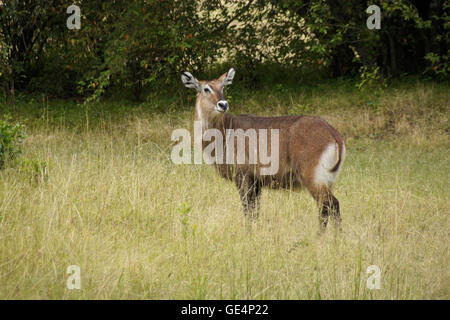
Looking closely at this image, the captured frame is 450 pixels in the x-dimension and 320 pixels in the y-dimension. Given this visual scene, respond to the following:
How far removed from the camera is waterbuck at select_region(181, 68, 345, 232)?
5.40 m

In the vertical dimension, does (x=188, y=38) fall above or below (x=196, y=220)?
above

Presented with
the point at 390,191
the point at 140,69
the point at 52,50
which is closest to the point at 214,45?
the point at 140,69

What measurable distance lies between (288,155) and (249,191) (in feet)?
1.77

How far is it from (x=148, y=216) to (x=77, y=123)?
22.3 feet

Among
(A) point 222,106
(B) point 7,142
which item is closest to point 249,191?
(A) point 222,106

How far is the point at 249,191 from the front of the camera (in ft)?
18.6

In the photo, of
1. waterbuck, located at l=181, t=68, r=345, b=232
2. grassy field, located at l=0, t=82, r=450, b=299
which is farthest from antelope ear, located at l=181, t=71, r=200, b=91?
grassy field, located at l=0, t=82, r=450, b=299

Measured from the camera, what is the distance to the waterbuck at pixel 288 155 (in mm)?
5398

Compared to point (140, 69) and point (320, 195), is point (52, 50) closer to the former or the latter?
point (140, 69)

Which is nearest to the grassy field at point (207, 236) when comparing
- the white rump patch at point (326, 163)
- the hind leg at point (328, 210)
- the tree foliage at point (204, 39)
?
the hind leg at point (328, 210)

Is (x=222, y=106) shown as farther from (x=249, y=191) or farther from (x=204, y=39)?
(x=204, y=39)

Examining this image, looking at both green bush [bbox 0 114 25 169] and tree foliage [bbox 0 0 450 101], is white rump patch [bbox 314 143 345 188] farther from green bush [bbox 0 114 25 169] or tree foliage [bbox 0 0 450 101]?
tree foliage [bbox 0 0 450 101]

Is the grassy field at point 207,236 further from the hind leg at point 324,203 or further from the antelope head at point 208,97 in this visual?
the antelope head at point 208,97

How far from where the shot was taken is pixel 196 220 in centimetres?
525
